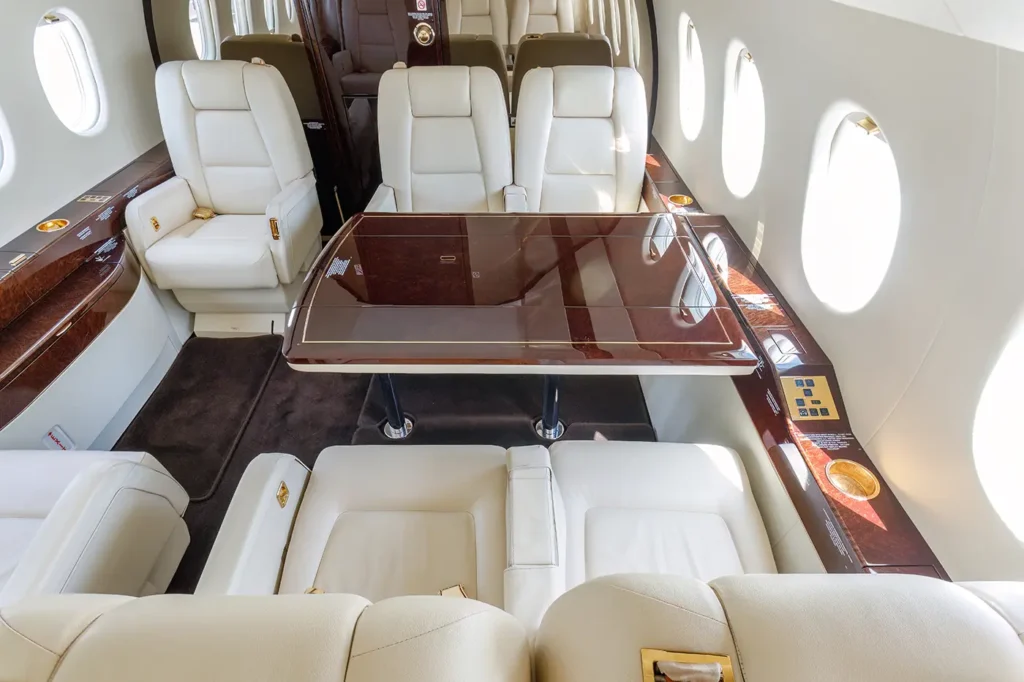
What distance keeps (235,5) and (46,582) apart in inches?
145

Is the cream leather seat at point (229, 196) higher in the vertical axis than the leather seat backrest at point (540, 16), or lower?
lower

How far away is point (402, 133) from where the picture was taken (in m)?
2.70

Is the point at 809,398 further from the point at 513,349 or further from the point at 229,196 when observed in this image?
the point at 229,196

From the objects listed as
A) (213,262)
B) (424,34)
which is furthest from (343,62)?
(213,262)

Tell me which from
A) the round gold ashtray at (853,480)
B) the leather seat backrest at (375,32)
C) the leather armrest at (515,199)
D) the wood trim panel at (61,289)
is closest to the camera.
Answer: the round gold ashtray at (853,480)

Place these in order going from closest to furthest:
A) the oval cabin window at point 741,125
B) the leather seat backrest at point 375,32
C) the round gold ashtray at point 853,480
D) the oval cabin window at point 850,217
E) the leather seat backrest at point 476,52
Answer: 1. the round gold ashtray at point 853,480
2. the oval cabin window at point 850,217
3. the oval cabin window at point 741,125
4. the leather seat backrest at point 375,32
5. the leather seat backrest at point 476,52

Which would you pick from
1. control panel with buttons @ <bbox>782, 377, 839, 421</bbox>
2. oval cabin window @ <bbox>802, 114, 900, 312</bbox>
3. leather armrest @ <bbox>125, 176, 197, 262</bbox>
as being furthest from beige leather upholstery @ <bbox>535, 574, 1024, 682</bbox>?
leather armrest @ <bbox>125, 176, 197, 262</bbox>

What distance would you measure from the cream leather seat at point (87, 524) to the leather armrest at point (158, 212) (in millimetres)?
1425

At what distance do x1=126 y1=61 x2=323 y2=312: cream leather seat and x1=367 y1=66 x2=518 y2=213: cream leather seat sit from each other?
62cm

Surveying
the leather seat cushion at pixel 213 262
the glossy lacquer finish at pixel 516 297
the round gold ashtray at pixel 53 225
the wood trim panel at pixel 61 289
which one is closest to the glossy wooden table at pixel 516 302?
the glossy lacquer finish at pixel 516 297

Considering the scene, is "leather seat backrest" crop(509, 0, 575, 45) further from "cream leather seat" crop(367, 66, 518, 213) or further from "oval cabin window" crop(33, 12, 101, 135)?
"oval cabin window" crop(33, 12, 101, 135)

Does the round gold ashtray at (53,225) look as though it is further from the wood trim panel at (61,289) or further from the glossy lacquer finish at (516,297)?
the glossy lacquer finish at (516,297)

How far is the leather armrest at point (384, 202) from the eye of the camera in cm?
263

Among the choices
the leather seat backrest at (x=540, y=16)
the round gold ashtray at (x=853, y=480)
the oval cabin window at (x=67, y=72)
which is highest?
the leather seat backrest at (x=540, y=16)
